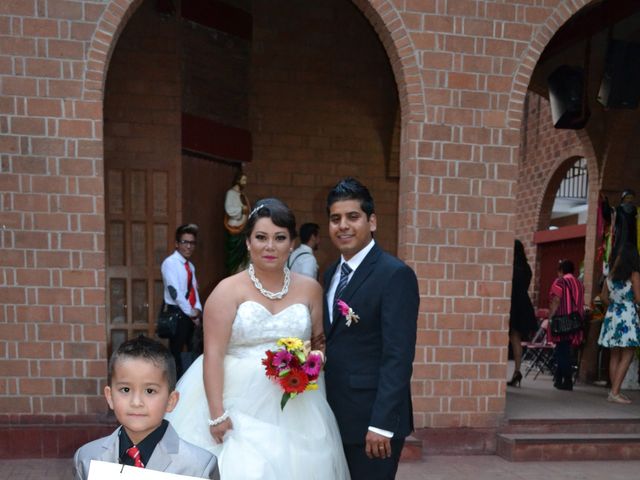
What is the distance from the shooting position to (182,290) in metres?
4.79

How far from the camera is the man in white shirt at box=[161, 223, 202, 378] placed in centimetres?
477

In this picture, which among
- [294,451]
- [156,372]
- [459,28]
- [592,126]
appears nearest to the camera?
[156,372]

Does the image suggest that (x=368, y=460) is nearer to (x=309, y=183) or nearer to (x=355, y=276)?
(x=355, y=276)

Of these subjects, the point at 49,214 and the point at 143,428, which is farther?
the point at 49,214

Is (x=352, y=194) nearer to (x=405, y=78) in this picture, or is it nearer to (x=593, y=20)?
(x=405, y=78)

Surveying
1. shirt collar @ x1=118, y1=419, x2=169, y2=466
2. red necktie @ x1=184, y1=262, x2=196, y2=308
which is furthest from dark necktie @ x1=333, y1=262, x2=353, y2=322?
red necktie @ x1=184, y1=262, x2=196, y2=308

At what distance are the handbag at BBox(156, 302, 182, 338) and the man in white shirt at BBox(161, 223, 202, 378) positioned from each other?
0.09 feet

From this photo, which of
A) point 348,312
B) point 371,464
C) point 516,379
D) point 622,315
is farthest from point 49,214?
point 622,315

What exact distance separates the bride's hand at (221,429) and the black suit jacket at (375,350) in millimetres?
497

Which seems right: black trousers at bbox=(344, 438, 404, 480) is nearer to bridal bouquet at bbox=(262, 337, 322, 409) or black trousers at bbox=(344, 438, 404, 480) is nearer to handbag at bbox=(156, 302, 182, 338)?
bridal bouquet at bbox=(262, 337, 322, 409)

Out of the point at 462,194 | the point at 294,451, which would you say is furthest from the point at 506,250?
the point at 294,451

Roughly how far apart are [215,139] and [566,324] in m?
4.80

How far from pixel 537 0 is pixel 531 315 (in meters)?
3.28

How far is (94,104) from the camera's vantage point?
3.81 m
